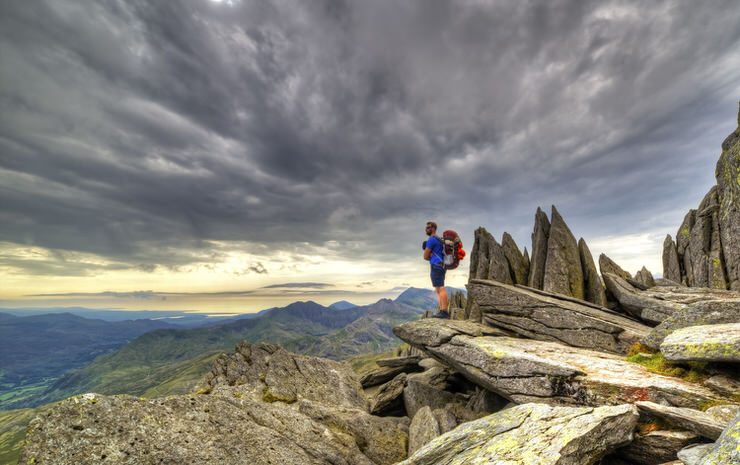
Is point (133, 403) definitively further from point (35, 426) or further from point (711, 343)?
point (711, 343)

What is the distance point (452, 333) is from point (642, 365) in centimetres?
1068

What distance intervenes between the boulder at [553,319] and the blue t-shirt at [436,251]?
404 centimetres

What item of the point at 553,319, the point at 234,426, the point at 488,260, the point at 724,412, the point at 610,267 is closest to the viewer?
the point at 724,412

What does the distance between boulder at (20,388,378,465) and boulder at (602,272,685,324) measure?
23314 millimetres

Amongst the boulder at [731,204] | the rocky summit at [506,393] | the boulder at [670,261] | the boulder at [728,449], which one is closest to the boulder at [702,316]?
the rocky summit at [506,393]

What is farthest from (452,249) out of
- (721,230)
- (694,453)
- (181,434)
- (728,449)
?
(721,230)

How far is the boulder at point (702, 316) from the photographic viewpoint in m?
16.0

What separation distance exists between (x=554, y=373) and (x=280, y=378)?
60.5 ft

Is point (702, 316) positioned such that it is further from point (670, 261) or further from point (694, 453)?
point (670, 261)

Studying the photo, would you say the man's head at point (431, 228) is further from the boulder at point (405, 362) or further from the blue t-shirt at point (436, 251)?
the boulder at point (405, 362)

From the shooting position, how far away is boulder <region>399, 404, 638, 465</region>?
965 cm

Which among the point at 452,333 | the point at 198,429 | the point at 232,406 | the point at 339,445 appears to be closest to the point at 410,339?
the point at 452,333

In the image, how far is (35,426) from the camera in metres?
10.9

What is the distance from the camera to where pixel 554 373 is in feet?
53.3
